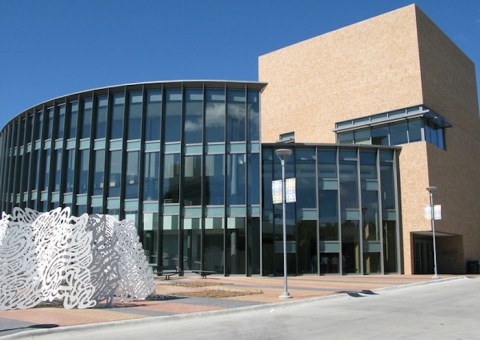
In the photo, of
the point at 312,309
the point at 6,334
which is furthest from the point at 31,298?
the point at 312,309

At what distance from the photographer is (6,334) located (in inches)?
394

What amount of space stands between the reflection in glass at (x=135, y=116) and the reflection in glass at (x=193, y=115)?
306cm

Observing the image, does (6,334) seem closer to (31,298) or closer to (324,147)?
(31,298)

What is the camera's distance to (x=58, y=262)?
48.6 feet

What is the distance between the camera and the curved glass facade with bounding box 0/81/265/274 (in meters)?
29.4

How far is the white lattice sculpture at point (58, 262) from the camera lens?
14469mm

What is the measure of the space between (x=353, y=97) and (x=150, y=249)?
18794 mm

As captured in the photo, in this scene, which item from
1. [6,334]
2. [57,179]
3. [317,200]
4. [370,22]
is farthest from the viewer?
[370,22]

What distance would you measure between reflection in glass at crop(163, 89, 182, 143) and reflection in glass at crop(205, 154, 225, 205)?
108 inches

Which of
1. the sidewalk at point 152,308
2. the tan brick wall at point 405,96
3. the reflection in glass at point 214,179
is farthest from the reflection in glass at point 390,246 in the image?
the sidewalk at point 152,308

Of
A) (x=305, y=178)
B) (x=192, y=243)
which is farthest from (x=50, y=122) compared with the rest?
(x=305, y=178)

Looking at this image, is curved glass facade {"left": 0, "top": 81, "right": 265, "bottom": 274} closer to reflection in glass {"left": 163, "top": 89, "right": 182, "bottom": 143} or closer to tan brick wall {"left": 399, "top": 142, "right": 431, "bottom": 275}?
reflection in glass {"left": 163, "top": 89, "right": 182, "bottom": 143}

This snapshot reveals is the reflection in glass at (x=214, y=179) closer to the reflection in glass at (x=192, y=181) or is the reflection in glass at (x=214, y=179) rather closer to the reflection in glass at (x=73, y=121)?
the reflection in glass at (x=192, y=181)

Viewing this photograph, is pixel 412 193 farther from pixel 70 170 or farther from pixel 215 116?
pixel 70 170
